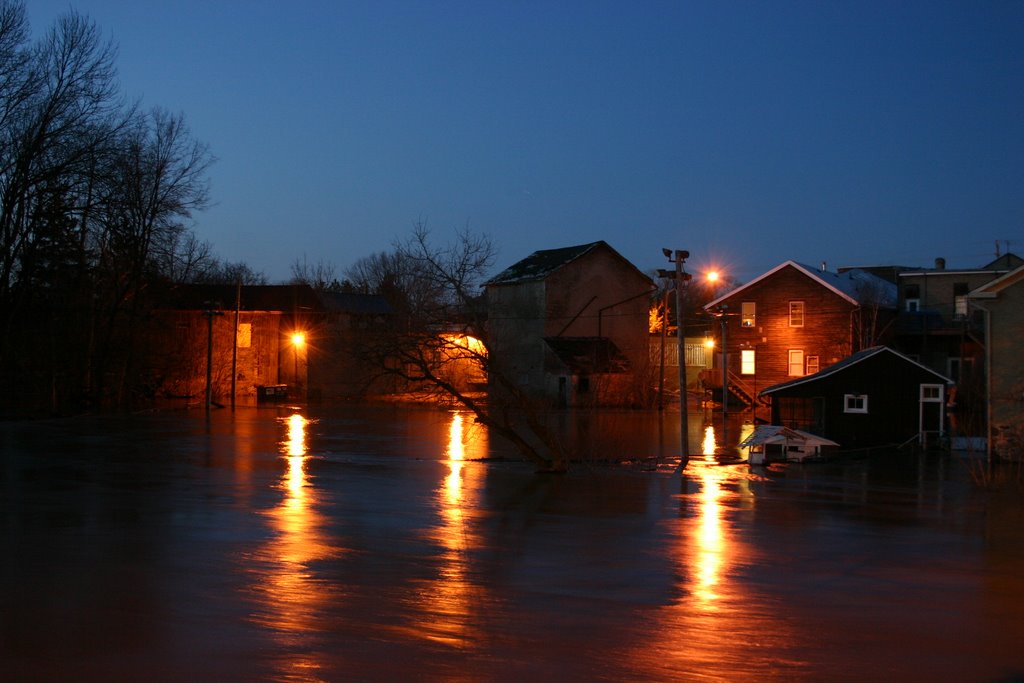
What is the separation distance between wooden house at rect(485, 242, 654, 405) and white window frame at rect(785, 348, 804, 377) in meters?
8.57

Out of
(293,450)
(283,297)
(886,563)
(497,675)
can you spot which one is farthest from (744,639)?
(283,297)

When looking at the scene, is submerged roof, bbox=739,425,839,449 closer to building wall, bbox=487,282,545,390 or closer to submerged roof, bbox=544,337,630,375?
submerged roof, bbox=544,337,630,375

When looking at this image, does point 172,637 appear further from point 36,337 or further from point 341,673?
point 36,337

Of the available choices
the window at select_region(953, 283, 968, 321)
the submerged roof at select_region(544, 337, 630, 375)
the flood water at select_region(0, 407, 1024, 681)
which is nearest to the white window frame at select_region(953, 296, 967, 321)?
the window at select_region(953, 283, 968, 321)

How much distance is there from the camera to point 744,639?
10.9 metres

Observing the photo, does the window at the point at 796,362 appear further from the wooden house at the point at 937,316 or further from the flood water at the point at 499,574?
the flood water at the point at 499,574

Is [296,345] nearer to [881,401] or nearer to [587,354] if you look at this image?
[587,354]

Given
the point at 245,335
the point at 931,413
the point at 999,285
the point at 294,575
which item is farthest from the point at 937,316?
the point at 294,575

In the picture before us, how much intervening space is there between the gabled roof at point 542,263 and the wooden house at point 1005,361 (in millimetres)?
34697

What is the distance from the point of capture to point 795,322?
59.3 metres

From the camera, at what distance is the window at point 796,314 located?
59.1m

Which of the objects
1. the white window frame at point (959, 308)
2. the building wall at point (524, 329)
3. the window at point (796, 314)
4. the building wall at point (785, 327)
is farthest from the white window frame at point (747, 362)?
the building wall at point (524, 329)

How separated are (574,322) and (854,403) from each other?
2800cm

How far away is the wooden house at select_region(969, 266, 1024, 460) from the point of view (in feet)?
104
